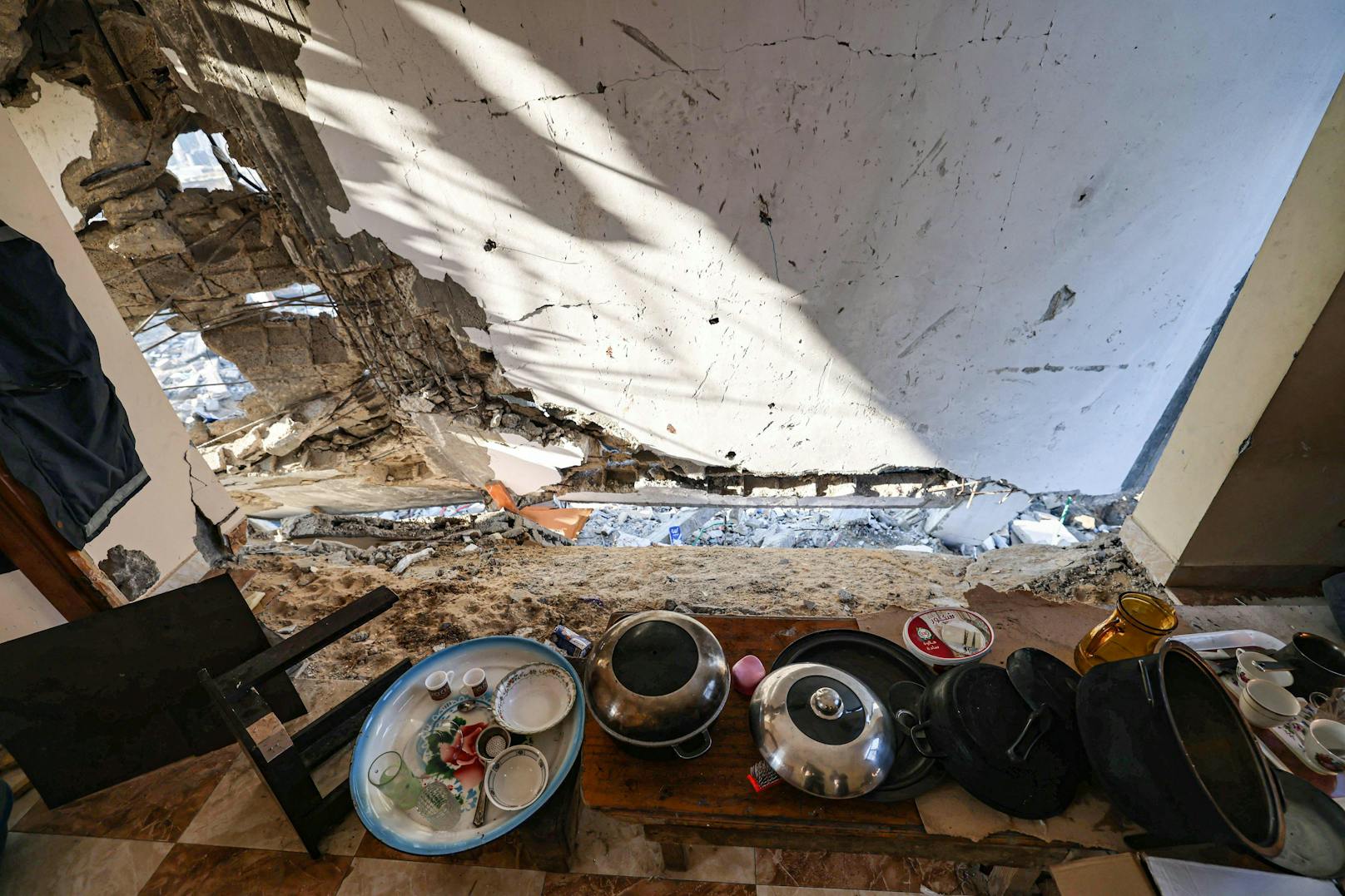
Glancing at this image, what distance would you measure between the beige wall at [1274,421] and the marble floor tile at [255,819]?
3069 millimetres

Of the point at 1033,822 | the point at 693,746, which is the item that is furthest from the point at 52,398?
the point at 1033,822

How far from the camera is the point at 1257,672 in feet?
4.69

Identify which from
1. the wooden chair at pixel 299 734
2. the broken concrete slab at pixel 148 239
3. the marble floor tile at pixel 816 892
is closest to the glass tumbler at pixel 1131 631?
the marble floor tile at pixel 816 892

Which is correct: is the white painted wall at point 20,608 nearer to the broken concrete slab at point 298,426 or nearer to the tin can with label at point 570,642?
the tin can with label at point 570,642

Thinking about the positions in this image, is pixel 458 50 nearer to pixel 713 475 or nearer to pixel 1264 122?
pixel 713 475

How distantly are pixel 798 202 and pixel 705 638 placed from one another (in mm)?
1978

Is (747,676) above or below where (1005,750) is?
below

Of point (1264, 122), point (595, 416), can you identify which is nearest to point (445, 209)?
point (595, 416)

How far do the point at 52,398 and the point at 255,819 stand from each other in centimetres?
156

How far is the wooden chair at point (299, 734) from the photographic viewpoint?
1.30m

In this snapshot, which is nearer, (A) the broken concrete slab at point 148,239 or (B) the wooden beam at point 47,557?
(B) the wooden beam at point 47,557

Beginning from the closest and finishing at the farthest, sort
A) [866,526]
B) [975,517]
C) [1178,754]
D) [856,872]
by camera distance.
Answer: [1178,754], [856,872], [975,517], [866,526]

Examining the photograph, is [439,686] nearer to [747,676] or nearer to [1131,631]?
[747,676]

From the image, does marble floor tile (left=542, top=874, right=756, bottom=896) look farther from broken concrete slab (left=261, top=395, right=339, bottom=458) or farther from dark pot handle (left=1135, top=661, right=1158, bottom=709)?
broken concrete slab (left=261, top=395, right=339, bottom=458)
